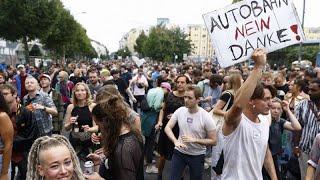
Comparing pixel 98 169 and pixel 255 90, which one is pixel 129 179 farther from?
pixel 255 90

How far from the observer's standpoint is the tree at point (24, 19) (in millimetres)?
28656

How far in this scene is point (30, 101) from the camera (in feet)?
21.1

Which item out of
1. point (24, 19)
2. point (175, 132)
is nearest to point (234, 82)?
point (175, 132)

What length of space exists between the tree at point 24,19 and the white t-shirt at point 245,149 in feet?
89.5

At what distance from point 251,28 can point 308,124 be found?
139 cm

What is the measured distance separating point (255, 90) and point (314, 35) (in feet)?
578

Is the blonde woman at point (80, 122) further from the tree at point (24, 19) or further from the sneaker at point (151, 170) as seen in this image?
the tree at point (24, 19)

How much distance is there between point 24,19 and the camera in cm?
2873

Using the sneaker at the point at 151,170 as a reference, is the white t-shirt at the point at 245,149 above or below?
above

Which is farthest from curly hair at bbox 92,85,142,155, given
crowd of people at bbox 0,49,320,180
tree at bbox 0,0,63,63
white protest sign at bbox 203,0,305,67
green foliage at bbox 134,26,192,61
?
green foliage at bbox 134,26,192,61

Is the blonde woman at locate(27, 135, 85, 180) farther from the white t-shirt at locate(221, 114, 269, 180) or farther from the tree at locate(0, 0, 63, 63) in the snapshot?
the tree at locate(0, 0, 63, 63)

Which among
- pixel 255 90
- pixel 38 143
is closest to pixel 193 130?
pixel 255 90

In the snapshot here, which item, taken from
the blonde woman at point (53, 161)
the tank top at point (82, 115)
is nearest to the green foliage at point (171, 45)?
the tank top at point (82, 115)

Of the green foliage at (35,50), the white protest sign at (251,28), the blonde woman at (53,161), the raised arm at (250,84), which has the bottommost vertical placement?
the blonde woman at (53,161)
